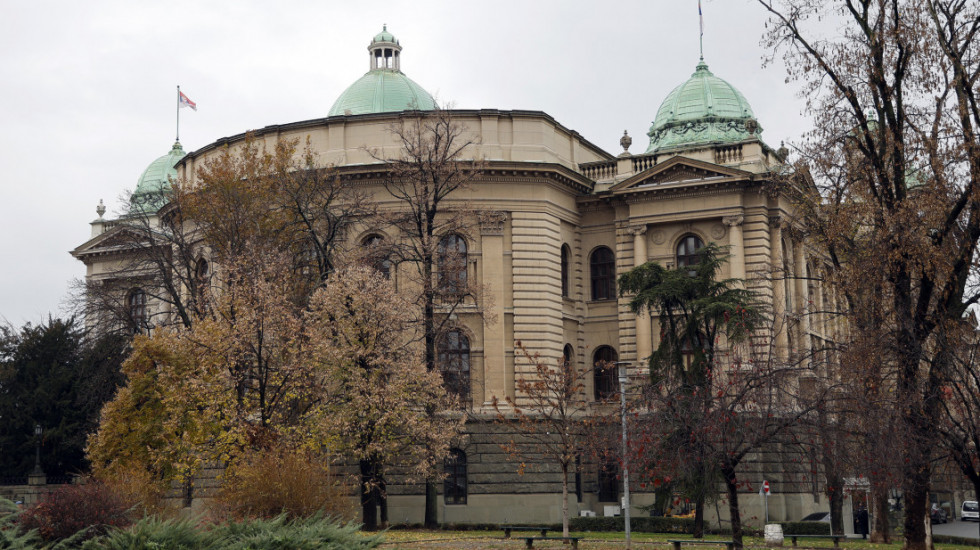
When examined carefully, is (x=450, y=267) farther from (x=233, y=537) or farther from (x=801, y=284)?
(x=233, y=537)

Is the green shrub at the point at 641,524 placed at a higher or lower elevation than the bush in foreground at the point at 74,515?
lower

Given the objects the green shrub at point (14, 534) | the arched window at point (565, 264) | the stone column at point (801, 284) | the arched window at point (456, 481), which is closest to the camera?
the green shrub at point (14, 534)

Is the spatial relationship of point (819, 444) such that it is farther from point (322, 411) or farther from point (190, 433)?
point (190, 433)

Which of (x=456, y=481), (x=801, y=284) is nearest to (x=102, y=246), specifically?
(x=456, y=481)

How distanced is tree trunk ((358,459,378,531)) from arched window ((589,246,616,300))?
53.3 ft

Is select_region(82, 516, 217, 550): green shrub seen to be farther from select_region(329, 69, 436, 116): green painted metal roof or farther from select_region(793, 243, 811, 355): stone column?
select_region(329, 69, 436, 116): green painted metal roof

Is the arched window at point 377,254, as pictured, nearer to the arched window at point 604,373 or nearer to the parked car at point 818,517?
the arched window at point 604,373

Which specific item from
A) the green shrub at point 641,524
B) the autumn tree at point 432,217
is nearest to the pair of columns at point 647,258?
the autumn tree at point 432,217

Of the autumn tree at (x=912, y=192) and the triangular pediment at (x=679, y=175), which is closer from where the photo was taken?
the autumn tree at (x=912, y=192)

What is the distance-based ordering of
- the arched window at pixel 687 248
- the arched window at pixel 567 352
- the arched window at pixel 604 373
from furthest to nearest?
1. the arched window at pixel 604 373
2. the arched window at pixel 567 352
3. the arched window at pixel 687 248

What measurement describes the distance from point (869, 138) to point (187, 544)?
17947 millimetres

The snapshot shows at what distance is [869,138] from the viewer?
26.9 metres

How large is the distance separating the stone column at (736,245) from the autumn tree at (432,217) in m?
11.1

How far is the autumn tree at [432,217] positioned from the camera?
41.6 meters
